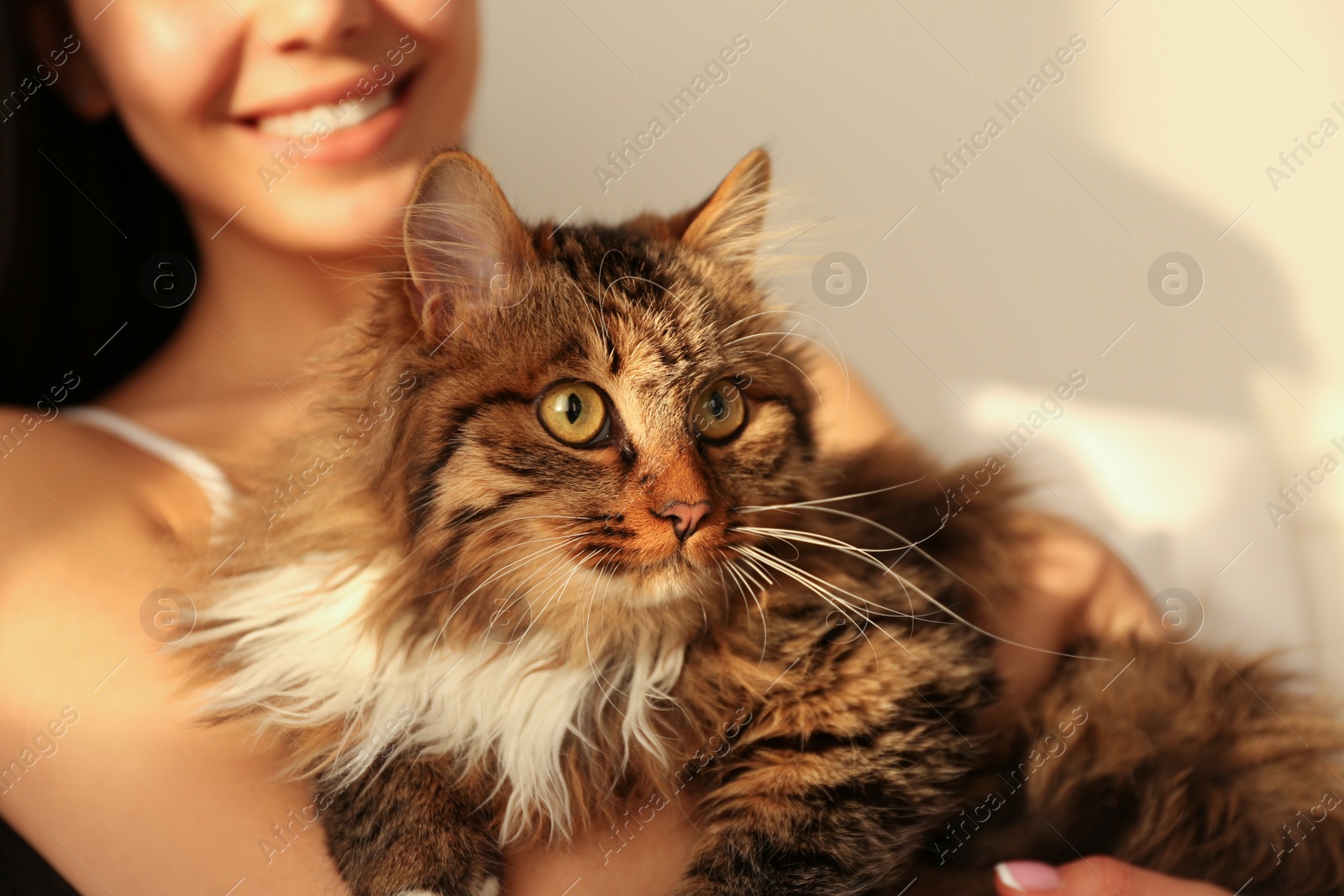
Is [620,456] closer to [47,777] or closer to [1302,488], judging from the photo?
[47,777]

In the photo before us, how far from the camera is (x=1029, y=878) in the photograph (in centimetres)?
123

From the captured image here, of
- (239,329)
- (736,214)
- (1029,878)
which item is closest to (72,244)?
(239,329)

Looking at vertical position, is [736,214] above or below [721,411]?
above

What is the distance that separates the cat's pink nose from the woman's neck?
990mm

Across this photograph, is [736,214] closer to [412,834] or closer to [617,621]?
[617,621]

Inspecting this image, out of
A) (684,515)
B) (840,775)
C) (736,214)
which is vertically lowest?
(840,775)

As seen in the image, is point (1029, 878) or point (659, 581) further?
point (1029, 878)

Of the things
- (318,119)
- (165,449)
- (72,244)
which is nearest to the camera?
(318,119)

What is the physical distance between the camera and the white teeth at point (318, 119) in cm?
142

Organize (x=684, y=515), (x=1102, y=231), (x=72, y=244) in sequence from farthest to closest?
(x=1102, y=231)
(x=72, y=244)
(x=684, y=515)

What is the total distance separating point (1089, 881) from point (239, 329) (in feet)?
5.75

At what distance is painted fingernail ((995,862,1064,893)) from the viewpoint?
123cm

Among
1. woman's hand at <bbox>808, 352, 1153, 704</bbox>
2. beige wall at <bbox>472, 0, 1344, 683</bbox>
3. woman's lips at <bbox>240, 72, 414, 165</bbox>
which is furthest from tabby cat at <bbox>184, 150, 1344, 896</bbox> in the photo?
beige wall at <bbox>472, 0, 1344, 683</bbox>

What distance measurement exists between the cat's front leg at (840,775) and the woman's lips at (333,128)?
→ 1072mm
